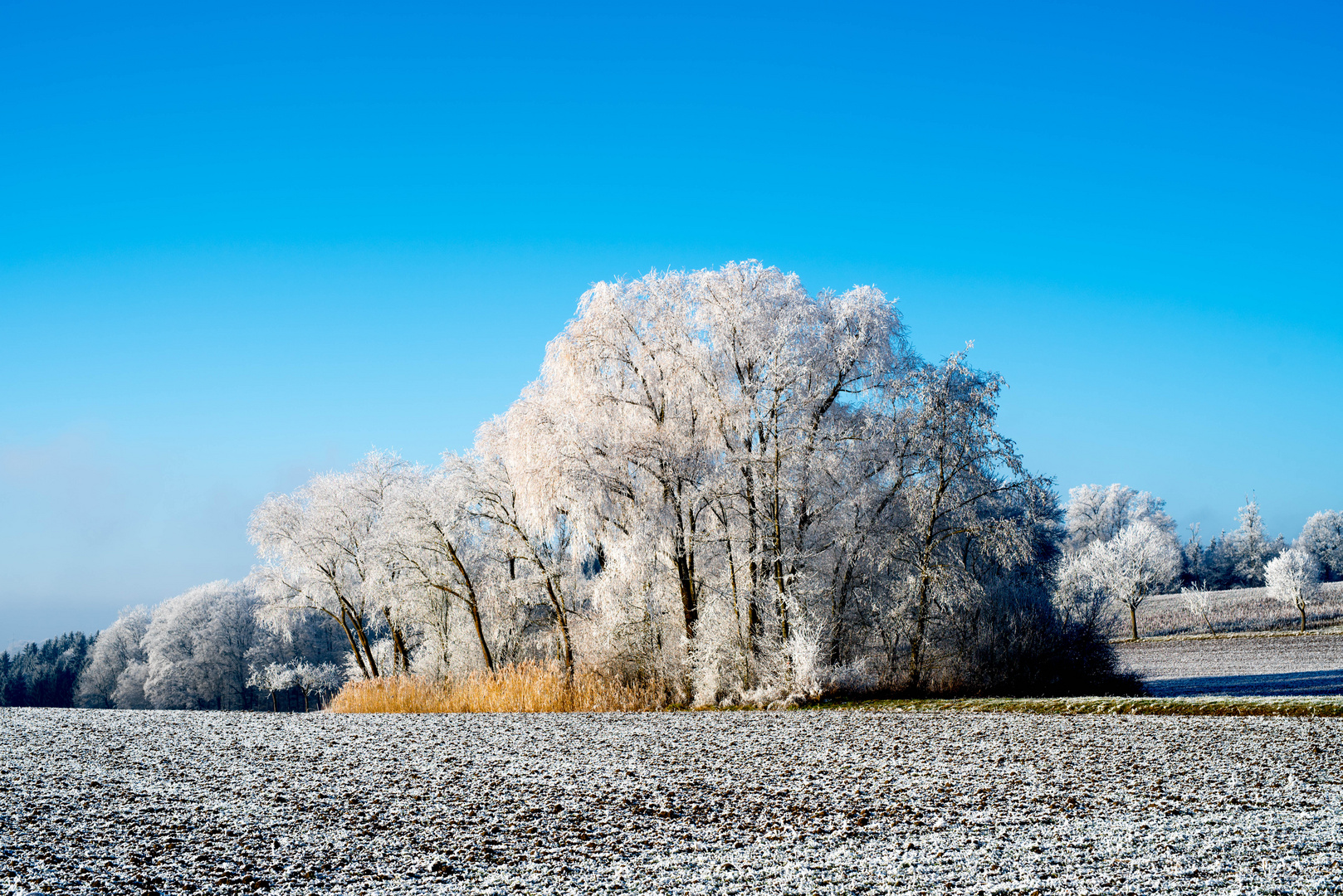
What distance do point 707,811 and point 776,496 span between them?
10380 mm

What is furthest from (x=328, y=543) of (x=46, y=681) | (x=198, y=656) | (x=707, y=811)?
(x=46, y=681)

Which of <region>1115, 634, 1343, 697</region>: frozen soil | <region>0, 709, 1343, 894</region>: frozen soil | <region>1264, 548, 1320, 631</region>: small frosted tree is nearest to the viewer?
<region>0, 709, 1343, 894</region>: frozen soil

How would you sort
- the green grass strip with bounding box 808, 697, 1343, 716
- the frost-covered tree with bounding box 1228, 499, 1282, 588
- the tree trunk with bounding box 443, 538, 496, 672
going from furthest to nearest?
the frost-covered tree with bounding box 1228, 499, 1282, 588, the tree trunk with bounding box 443, 538, 496, 672, the green grass strip with bounding box 808, 697, 1343, 716

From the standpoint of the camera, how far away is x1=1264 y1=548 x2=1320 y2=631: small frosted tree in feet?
136

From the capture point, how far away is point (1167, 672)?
98.0ft

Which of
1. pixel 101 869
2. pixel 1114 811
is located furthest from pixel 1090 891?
pixel 101 869

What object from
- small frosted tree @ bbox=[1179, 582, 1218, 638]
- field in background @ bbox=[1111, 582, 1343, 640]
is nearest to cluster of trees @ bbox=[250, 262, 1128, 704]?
field in background @ bbox=[1111, 582, 1343, 640]

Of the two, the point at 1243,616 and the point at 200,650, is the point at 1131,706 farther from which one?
the point at 200,650

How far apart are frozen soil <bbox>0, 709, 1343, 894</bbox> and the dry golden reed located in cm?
490

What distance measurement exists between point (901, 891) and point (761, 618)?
1285 centimetres

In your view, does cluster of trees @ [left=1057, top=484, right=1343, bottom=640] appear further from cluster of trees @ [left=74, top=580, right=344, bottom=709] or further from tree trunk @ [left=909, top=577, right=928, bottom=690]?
cluster of trees @ [left=74, top=580, right=344, bottom=709]

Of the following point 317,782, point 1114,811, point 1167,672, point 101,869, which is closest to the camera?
point 101,869

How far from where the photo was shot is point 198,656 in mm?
56281

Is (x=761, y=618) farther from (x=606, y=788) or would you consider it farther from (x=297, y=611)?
(x=297, y=611)
